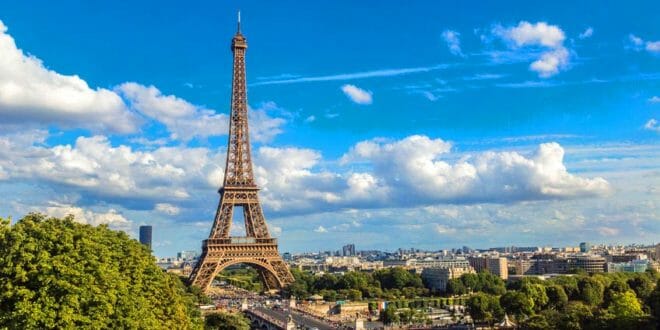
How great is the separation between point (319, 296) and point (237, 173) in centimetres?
2542

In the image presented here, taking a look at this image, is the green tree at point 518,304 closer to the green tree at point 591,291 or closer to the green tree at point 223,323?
the green tree at point 591,291

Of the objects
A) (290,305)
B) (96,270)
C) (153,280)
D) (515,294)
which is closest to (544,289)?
(515,294)

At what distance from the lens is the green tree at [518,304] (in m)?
73.0

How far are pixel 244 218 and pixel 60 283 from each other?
211ft

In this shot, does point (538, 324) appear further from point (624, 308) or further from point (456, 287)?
point (456, 287)

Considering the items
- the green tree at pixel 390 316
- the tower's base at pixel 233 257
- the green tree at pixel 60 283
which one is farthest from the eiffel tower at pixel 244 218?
the green tree at pixel 60 283

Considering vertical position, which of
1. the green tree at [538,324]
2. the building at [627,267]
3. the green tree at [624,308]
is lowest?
the green tree at [538,324]

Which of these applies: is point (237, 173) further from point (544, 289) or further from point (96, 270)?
point (96, 270)

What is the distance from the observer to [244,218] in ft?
293

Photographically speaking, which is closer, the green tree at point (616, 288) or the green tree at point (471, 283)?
the green tree at point (616, 288)

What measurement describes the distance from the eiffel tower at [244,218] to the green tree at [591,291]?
36983 millimetres

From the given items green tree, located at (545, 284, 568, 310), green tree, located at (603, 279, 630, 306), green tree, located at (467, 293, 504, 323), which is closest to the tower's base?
green tree, located at (467, 293, 504, 323)

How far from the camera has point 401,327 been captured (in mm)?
73812

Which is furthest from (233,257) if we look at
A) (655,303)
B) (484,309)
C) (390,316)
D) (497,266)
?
(497,266)
